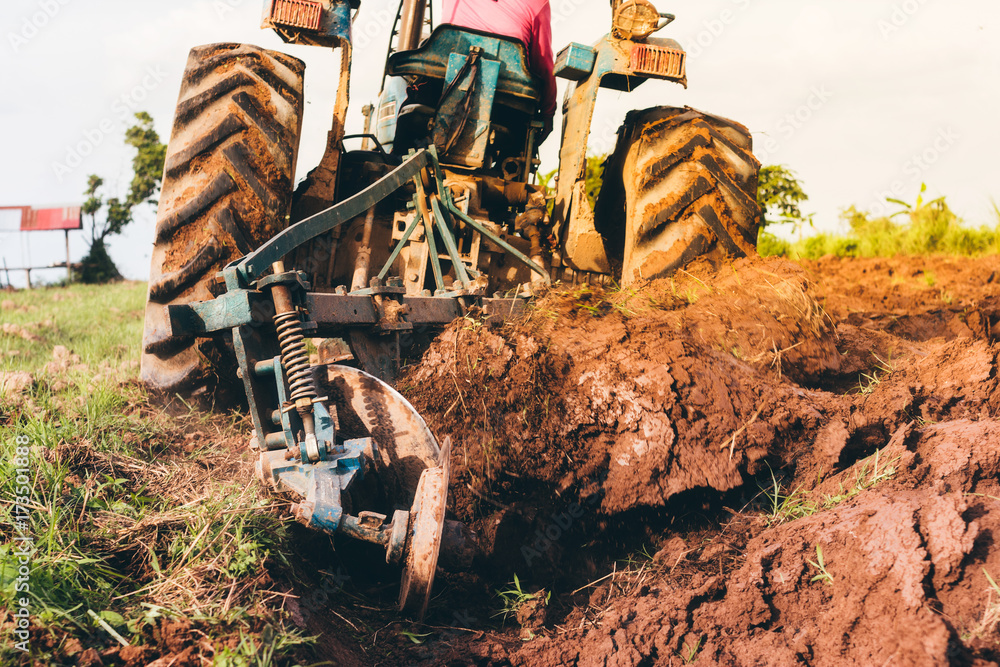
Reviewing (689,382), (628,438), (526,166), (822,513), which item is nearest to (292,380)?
(628,438)

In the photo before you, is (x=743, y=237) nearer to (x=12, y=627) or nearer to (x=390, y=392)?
(x=390, y=392)

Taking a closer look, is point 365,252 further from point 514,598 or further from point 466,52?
point 514,598

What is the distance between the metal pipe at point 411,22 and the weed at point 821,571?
3.59 meters

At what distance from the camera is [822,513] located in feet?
6.07

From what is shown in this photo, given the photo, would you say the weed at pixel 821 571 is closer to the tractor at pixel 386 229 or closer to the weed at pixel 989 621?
the weed at pixel 989 621

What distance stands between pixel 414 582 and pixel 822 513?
1.14 metres

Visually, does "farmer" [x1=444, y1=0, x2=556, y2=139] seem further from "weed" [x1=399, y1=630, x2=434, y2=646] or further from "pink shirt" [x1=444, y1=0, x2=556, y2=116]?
"weed" [x1=399, y1=630, x2=434, y2=646]

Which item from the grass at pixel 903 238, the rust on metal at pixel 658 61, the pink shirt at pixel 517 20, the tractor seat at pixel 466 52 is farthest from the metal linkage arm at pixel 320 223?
the grass at pixel 903 238

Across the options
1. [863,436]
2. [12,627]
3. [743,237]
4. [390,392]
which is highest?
[743,237]

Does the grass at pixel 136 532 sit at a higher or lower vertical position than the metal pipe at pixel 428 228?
lower

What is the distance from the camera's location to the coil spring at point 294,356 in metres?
1.87

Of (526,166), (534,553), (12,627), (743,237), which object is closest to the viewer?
(12,627)

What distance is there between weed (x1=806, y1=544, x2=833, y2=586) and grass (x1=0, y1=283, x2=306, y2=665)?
1232 mm

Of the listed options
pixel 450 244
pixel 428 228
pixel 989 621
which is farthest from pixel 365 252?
pixel 989 621
